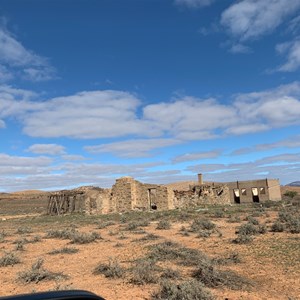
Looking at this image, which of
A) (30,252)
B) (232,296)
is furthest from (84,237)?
(232,296)

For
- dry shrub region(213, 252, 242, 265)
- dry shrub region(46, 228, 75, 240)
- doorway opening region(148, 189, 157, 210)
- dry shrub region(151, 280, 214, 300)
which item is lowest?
dry shrub region(151, 280, 214, 300)

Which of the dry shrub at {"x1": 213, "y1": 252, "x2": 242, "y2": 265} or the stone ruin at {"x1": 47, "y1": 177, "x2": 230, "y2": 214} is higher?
the stone ruin at {"x1": 47, "y1": 177, "x2": 230, "y2": 214}

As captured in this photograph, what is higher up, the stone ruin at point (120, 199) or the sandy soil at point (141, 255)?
the stone ruin at point (120, 199)

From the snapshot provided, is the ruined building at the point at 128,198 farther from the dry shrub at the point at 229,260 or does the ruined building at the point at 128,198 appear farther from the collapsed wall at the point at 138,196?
the dry shrub at the point at 229,260

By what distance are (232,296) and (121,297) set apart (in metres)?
2.11

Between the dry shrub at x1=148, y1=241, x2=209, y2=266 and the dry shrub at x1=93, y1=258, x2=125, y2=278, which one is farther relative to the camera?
the dry shrub at x1=148, y1=241, x2=209, y2=266

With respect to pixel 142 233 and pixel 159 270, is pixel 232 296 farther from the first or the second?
pixel 142 233

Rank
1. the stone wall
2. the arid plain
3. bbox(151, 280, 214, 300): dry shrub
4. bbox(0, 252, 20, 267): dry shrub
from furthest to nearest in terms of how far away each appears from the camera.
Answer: the stone wall, bbox(0, 252, 20, 267): dry shrub, the arid plain, bbox(151, 280, 214, 300): dry shrub

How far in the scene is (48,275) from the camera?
845 cm

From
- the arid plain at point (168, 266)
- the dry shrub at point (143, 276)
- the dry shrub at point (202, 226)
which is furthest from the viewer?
the dry shrub at point (202, 226)

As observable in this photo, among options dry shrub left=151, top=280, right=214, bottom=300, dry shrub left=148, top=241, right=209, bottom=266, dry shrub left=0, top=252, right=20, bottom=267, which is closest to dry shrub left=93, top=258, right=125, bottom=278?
dry shrub left=148, top=241, right=209, bottom=266

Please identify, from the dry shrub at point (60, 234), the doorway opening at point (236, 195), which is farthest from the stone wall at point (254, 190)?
the dry shrub at point (60, 234)

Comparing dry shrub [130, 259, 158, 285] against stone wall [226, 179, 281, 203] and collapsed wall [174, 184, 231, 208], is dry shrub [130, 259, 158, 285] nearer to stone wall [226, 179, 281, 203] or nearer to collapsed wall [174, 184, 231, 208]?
collapsed wall [174, 184, 231, 208]

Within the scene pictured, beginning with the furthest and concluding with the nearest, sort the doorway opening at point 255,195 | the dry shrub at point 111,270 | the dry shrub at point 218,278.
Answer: the doorway opening at point 255,195
the dry shrub at point 111,270
the dry shrub at point 218,278
